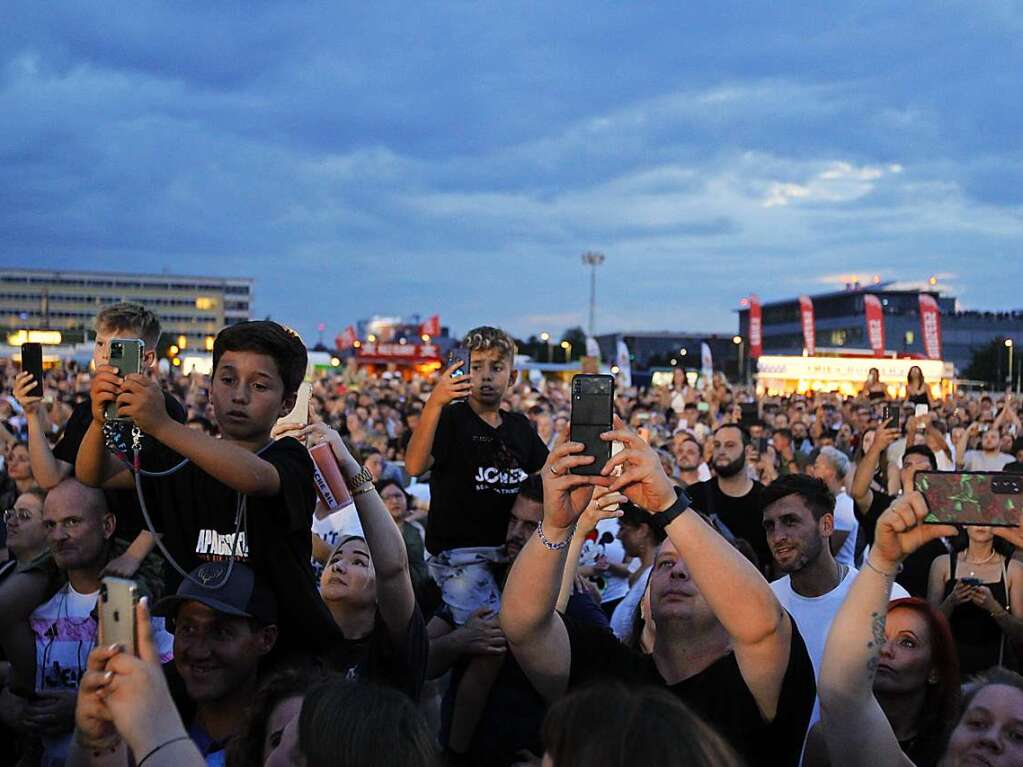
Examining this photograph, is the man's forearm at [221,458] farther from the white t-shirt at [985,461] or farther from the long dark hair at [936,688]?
the white t-shirt at [985,461]

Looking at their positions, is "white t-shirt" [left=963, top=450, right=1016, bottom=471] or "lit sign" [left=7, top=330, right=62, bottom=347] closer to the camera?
"white t-shirt" [left=963, top=450, right=1016, bottom=471]

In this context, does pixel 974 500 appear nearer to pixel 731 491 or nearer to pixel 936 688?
pixel 936 688

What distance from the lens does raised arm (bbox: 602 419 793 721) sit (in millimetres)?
2660

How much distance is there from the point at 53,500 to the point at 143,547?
0.38 m

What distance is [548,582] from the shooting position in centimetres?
298

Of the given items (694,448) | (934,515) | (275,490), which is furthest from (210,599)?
(694,448)

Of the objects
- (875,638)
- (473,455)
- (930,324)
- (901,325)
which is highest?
(901,325)

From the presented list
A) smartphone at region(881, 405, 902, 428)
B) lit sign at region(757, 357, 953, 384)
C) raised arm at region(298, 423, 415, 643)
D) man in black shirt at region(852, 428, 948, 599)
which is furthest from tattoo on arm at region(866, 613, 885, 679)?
lit sign at region(757, 357, 953, 384)

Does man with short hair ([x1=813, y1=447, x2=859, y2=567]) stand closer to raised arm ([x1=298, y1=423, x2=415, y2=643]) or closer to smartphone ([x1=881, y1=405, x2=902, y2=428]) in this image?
smartphone ([x1=881, y1=405, x2=902, y2=428])

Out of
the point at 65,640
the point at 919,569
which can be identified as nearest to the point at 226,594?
the point at 65,640

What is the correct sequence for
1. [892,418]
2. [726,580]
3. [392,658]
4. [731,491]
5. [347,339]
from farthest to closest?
[347,339] → [731,491] → [892,418] → [392,658] → [726,580]

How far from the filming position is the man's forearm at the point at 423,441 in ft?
16.6

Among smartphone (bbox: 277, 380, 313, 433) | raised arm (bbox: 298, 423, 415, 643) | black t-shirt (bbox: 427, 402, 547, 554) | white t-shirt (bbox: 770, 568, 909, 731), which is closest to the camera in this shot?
raised arm (bbox: 298, 423, 415, 643)

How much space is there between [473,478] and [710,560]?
2656mm
